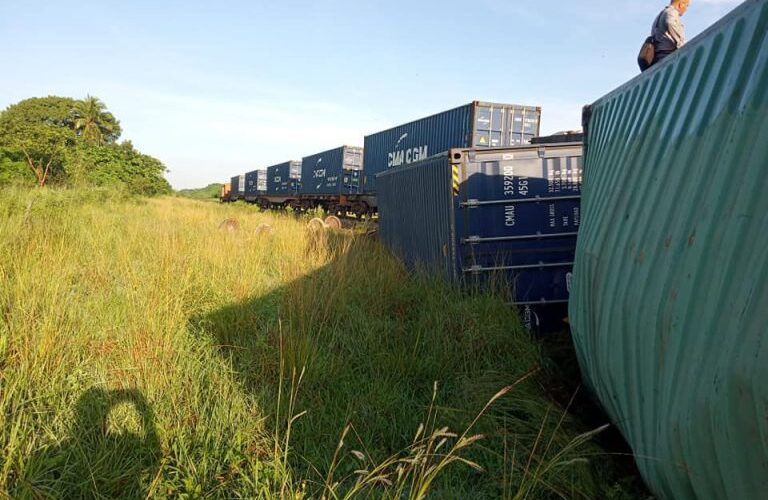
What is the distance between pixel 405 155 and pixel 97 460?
15800 mm

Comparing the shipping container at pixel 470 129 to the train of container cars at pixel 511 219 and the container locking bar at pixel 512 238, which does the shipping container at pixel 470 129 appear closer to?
the train of container cars at pixel 511 219

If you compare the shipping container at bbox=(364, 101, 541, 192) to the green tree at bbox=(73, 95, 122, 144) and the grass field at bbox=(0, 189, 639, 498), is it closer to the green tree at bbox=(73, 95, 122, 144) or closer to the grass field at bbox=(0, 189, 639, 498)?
the grass field at bbox=(0, 189, 639, 498)

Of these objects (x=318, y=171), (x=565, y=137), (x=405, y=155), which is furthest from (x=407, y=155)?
(x=565, y=137)

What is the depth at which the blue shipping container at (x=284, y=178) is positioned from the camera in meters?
29.7

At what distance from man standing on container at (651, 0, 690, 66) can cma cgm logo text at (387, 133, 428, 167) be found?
37.4 ft

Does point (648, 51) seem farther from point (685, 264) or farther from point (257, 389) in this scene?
point (257, 389)

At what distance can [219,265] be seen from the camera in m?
5.90

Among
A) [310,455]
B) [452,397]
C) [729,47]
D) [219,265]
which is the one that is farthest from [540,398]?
[219,265]

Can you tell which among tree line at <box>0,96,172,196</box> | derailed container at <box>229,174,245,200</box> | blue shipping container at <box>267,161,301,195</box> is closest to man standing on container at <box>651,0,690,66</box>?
tree line at <box>0,96,172,196</box>

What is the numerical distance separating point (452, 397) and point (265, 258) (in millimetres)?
4988

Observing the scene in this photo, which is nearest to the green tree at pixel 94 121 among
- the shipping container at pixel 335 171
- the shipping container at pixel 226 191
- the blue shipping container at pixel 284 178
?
the shipping container at pixel 226 191

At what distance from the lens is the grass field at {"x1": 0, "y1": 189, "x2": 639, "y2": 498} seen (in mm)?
2484

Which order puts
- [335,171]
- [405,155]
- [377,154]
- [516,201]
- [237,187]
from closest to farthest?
[516,201] < [405,155] < [377,154] < [335,171] < [237,187]

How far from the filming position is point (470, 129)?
1395cm
